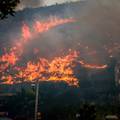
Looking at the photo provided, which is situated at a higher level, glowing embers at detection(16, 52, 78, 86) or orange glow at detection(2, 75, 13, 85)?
glowing embers at detection(16, 52, 78, 86)

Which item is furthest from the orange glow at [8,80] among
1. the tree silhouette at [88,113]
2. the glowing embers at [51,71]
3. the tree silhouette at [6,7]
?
the tree silhouette at [6,7]

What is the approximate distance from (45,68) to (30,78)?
15.4m

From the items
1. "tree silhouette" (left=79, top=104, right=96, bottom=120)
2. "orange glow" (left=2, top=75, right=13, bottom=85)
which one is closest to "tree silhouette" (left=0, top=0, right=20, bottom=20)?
"tree silhouette" (left=79, top=104, right=96, bottom=120)

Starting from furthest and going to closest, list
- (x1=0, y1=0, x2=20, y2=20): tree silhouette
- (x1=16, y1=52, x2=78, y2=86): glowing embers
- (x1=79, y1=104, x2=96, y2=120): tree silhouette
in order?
(x1=16, y1=52, x2=78, y2=86): glowing embers, (x1=79, y1=104, x2=96, y2=120): tree silhouette, (x1=0, y1=0, x2=20, y2=20): tree silhouette

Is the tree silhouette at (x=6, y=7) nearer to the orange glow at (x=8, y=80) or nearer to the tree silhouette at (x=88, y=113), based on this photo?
the tree silhouette at (x=88, y=113)

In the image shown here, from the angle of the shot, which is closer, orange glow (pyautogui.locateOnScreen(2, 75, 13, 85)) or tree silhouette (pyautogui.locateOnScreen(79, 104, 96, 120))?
tree silhouette (pyautogui.locateOnScreen(79, 104, 96, 120))

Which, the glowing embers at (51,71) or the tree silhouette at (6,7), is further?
the glowing embers at (51,71)

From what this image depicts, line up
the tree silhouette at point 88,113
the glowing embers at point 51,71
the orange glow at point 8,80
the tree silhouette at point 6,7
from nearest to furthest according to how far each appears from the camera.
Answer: the tree silhouette at point 6,7
the tree silhouette at point 88,113
the orange glow at point 8,80
the glowing embers at point 51,71

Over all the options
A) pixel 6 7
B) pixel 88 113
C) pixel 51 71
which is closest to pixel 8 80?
pixel 51 71

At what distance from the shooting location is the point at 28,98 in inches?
Result: 4505

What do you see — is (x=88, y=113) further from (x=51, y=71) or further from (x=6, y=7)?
(x=51, y=71)

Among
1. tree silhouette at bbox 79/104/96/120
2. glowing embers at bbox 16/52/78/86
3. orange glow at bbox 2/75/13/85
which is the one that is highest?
glowing embers at bbox 16/52/78/86

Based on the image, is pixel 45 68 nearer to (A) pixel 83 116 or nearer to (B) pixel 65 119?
(B) pixel 65 119

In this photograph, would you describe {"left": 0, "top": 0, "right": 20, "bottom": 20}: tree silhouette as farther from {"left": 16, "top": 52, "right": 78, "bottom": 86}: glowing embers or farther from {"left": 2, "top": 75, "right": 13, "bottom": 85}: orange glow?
{"left": 2, "top": 75, "right": 13, "bottom": 85}: orange glow
